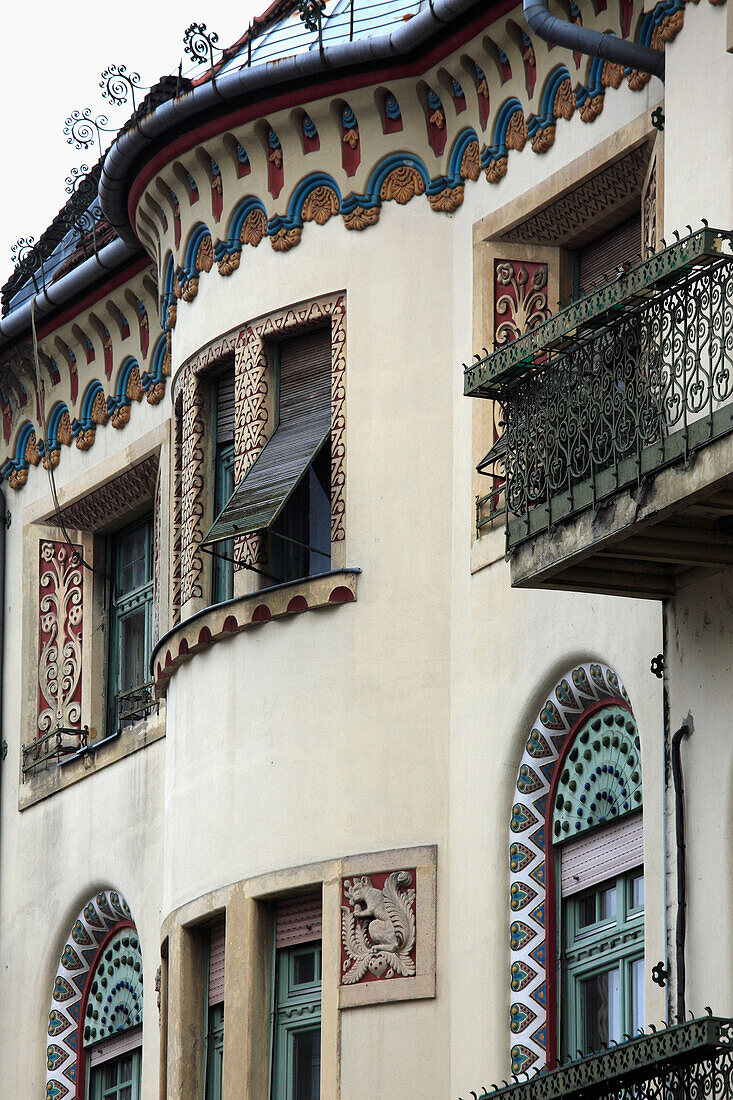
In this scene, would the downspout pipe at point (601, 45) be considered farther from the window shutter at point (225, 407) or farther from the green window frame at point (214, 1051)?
the green window frame at point (214, 1051)

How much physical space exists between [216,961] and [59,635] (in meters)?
4.87

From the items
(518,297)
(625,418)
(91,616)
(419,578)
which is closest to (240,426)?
(419,578)

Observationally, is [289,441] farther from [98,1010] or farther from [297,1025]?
[98,1010]

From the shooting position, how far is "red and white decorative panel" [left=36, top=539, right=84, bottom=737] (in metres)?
22.0

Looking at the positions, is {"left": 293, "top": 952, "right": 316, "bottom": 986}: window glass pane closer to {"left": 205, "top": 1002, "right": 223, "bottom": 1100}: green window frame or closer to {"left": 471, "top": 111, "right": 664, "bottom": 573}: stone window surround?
{"left": 205, "top": 1002, "right": 223, "bottom": 1100}: green window frame

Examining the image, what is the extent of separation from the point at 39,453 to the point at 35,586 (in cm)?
104

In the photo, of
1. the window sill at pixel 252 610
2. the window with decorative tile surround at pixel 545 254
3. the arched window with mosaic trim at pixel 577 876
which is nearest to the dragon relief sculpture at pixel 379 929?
the arched window with mosaic trim at pixel 577 876

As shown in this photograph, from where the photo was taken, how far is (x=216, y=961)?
18047mm

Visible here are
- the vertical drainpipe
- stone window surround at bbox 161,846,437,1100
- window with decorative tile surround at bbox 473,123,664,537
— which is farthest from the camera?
the vertical drainpipe

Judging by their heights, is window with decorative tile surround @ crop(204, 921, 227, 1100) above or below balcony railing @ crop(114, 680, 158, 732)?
below

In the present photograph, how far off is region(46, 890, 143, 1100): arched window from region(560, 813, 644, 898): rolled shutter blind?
4.89 metres

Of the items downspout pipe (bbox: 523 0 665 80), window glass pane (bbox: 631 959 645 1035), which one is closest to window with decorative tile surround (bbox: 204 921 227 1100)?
window glass pane (bbox: 631 959 645 1035)

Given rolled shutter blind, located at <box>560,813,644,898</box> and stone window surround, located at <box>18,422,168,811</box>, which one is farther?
stone window surround, located at <box>18,422,168,811</box>

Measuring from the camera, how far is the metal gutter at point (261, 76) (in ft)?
58.2
